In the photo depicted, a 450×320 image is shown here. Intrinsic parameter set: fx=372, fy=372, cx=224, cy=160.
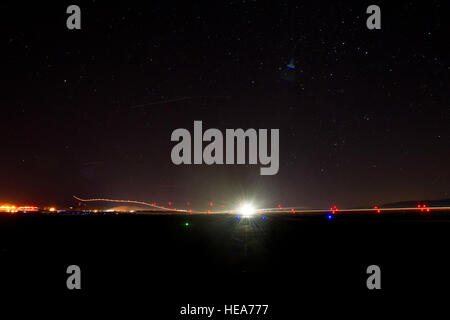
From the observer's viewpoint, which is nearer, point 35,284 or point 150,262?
point 35,284

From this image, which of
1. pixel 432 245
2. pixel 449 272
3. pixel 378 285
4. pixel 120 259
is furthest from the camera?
pixel 432 245

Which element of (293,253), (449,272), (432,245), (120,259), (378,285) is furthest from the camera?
(432,245)

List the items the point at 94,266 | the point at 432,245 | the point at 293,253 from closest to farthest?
1. the point at 94,266
2. the point at 293,253
3. the point at 432,245
